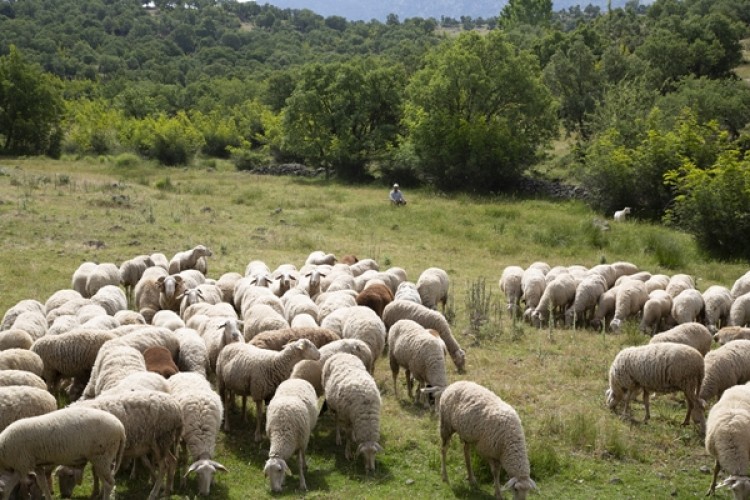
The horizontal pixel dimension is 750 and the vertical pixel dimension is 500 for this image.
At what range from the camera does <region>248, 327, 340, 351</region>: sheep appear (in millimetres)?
12008

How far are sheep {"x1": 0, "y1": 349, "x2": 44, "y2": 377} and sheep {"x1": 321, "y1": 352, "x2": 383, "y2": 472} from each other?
13.9 feet

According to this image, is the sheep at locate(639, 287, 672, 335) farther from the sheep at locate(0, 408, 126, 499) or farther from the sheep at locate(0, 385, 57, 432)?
the sheep at locate(0, 385, 57, 432)

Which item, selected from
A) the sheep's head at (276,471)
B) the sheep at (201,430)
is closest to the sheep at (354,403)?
the sheep's head at (276,471)

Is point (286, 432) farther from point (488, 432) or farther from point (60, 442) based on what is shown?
point (60, 442)

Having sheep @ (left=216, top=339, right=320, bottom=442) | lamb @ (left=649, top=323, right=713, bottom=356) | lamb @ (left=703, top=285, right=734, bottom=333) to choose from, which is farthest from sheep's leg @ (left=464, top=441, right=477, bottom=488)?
lamb @ (left=703, top=285, right=734, bottom=333)

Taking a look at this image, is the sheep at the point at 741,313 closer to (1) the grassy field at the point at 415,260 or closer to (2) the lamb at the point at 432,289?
(1) the grassy field at the point at 415,260

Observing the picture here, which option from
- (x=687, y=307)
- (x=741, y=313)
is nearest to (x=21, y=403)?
(x=687, y=307)

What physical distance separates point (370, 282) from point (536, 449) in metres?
7.45

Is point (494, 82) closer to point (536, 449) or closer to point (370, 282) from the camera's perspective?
point (370, 282)

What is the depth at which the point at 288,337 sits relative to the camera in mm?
12250

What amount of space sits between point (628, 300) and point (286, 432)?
10.3 metres

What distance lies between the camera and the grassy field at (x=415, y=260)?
9867 mm

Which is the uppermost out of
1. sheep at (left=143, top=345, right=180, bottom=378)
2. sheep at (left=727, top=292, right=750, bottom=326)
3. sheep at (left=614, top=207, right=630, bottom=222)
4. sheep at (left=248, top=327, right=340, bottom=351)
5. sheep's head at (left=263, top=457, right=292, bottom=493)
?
sheep at (left=614, top=207, right=630, bottom=222)

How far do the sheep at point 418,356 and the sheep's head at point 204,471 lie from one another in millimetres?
3913
